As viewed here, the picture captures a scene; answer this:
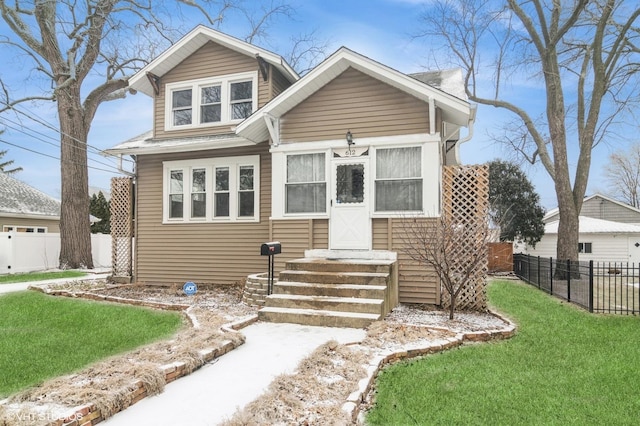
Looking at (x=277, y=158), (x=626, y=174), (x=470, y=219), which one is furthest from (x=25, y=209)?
(x=626, y=174)

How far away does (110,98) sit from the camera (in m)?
18.8

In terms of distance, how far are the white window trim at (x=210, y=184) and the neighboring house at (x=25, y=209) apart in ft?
41.3

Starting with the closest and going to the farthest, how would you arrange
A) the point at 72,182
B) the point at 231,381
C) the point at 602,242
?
the point at 231,381 < the point at 72,182 < the point at 602,242

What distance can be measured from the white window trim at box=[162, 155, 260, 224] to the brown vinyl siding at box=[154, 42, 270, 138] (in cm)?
86

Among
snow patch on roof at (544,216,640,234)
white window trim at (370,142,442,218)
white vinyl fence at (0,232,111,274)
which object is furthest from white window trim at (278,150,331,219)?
snow patch on roof at (544,216,640,234)

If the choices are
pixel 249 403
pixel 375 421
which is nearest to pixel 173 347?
pixel 249 403

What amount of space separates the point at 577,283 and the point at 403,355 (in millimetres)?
10643

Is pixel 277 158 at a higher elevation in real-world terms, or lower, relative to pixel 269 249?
higher

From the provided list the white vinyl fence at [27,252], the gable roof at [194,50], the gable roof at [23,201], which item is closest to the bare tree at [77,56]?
the white vinyl fence at [27,252]

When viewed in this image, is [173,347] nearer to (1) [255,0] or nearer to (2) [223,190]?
(2) [223,190]

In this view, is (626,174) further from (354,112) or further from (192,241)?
(192,241)

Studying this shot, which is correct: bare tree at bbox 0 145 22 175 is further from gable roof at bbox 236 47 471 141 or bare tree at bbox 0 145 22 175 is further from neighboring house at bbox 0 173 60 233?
gable roof at bbox 236 47 471 141

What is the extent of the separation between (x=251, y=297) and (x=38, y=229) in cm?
1809

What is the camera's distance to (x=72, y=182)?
1670 cm
